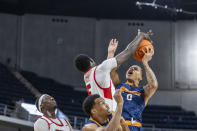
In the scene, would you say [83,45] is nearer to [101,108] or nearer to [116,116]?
[101,108]

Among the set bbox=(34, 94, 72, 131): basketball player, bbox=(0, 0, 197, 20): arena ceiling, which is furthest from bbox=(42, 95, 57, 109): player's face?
bbox=(0, 0, 197, 20): arena ceiling

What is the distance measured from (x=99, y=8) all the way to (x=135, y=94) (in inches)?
564

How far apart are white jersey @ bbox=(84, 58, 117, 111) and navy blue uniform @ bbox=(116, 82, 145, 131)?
0.45 meters

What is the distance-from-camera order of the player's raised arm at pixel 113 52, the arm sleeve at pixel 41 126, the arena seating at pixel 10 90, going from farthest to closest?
1. the arena seating at pixel 10 90
2. the arm sleeve at pixel 41 126
3. the player's raised arm at pixel 113 52

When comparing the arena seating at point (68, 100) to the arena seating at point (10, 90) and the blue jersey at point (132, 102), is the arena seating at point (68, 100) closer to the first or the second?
the arena seating at point (10, 90)

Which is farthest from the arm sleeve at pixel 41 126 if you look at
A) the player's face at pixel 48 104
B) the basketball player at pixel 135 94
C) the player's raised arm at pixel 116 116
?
the player's raised arm at pixel 116 116

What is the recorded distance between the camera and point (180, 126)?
47.8ft

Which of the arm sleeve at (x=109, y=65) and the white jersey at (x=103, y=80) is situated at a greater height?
the arm sleeve at (x=109, y=65)

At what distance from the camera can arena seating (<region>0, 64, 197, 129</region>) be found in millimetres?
14797

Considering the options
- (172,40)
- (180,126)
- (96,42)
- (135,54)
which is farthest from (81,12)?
(135,54)

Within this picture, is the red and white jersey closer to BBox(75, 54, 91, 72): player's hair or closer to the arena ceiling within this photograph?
BBox(75, 54, 91, 72): player's hair

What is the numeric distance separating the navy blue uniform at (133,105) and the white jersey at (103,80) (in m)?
0.45

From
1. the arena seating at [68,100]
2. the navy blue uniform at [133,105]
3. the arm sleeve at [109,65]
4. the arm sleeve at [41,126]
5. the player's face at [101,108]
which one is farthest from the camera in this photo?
the arena seating at [68,100]

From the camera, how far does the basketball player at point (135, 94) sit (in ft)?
14.5
